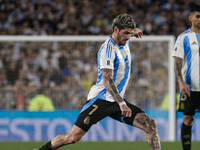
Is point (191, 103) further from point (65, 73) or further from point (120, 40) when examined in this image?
point (65, 73)

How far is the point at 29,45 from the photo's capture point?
8.24 metres

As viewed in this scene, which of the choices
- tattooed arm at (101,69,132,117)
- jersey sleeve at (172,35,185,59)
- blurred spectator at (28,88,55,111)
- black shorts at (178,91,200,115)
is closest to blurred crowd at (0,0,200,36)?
blurred spectator at (28,88,55,111)

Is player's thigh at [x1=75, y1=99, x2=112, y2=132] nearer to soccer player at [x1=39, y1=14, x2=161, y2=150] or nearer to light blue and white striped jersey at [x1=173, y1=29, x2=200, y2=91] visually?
soccer player at [x1=39, y1=14, x2=161, y2=150]

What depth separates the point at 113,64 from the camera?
4.10 m

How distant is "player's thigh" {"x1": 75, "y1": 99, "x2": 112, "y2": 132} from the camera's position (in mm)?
4133

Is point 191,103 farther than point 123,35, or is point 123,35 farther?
point 191,103

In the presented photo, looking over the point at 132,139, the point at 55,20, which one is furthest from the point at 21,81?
the point at 55,20

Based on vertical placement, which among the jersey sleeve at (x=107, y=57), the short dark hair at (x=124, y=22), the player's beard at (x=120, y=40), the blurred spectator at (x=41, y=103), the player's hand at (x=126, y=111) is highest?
the short dark hair at (x=124, y=22)

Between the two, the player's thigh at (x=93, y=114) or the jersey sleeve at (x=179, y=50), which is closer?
the player's thigh at (x=93, y=114)

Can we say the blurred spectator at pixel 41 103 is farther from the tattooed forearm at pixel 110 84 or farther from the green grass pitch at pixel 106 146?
the tattooed forearm at pixel 110 84

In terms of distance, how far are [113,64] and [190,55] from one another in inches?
56.5

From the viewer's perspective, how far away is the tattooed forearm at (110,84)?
3.94 metres

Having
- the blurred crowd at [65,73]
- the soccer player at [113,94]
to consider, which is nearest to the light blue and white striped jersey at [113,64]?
the soccer player at [113,94]

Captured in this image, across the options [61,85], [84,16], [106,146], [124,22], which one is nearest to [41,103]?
[61,85]
